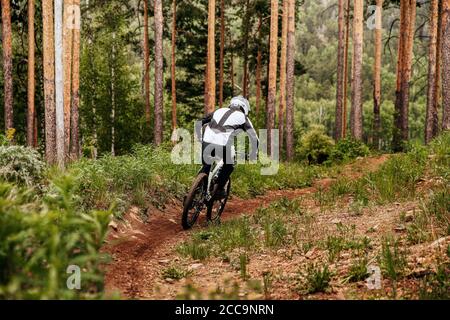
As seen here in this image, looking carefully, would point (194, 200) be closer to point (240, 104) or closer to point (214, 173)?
point (214, 173)

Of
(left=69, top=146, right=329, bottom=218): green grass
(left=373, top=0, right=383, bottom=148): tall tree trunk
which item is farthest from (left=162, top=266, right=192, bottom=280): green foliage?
(left=373, top=0, right=383, bottom=148): tall tree trunk

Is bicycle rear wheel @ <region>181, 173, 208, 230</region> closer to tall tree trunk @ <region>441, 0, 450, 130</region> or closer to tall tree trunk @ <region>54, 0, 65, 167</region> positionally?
tall tree trunk @ <region>54, 0, 65, 167</region>

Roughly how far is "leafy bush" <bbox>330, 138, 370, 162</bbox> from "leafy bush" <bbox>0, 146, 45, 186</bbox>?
15044 millimetres

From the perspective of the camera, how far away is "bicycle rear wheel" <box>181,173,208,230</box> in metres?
7.68

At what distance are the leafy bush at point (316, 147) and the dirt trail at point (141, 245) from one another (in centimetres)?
1086

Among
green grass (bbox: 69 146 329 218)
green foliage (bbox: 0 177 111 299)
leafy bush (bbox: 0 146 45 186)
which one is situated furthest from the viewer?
green grass (bbox: 69 146 329 218)

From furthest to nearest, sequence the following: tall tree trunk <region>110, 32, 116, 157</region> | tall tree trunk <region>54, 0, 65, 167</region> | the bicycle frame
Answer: tall tree trunk <region>110, 32, 116, 157</region> → tall tree trunk <region>54, 0, 65, 167</region> → the bicycle frame

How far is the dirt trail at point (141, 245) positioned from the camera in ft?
15.6

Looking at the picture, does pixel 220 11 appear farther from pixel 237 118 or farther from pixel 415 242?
pixel 415 242

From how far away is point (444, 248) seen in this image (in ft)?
14.7

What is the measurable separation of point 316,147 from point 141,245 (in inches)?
623

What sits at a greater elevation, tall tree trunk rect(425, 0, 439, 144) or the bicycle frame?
tall tree trunk rect(425, 0, 439, 144)

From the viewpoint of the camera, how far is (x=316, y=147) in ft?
70.4
